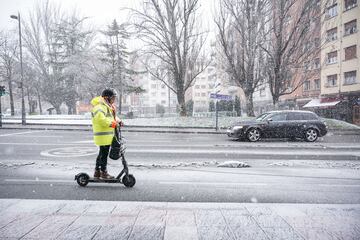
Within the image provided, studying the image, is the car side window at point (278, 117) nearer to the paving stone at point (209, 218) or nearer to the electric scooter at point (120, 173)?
the electric scooter at point (120, 173)

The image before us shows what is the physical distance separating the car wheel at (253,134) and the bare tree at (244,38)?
1187 cm

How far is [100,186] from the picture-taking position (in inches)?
231

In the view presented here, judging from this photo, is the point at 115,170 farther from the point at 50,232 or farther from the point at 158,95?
the point at 158,95

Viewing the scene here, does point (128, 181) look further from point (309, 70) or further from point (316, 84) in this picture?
point (316, 84)

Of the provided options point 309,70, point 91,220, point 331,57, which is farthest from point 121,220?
point 331,57

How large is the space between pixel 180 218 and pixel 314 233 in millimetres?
1642

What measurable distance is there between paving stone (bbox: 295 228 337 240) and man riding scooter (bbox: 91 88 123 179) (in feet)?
10.6

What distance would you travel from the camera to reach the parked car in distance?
14.8 m

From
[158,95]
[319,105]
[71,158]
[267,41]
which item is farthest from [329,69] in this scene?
[158,95]

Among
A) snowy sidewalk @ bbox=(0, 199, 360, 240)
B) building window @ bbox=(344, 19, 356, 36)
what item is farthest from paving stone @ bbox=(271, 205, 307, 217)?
building window @ bbox=(344, 19, 356, 36)

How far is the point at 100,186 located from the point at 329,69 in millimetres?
40374

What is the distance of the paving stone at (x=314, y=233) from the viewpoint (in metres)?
3.49

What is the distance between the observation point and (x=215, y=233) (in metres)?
3.60

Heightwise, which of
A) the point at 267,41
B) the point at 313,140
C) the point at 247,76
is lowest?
the point at 313,140
